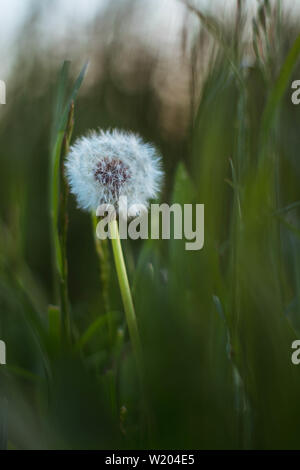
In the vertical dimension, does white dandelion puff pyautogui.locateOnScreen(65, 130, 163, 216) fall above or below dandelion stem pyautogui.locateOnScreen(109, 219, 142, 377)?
above

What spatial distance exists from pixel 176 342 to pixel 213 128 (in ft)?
0.42

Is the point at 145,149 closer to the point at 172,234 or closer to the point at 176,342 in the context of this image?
the point at 172,234

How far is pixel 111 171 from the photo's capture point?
1.21 ft

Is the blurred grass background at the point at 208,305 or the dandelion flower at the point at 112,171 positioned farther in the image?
the dandelion flower at the point at 112,171

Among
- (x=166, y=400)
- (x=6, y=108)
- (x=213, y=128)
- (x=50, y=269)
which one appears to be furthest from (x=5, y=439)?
(x=6, y=108)

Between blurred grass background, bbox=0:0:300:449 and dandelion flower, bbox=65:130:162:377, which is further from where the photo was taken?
dandelion flower, bbox=65:130:162:377

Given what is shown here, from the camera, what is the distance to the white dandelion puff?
→ 36 cm

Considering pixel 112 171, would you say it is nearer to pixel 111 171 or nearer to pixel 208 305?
pixel 111 171

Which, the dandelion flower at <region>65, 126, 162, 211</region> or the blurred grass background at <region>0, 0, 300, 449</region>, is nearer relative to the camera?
the blurred grass background at <region>0, 0, 300, 449</region>

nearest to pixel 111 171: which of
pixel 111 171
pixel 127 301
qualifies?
pixel 111 171

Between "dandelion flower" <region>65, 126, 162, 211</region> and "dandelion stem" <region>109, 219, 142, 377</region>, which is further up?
"dandelion flower" <region>65, 126, 162, 211</region>

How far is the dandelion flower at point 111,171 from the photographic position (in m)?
0.36

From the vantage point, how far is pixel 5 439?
26 cm

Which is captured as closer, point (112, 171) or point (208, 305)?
point (208, 305)
